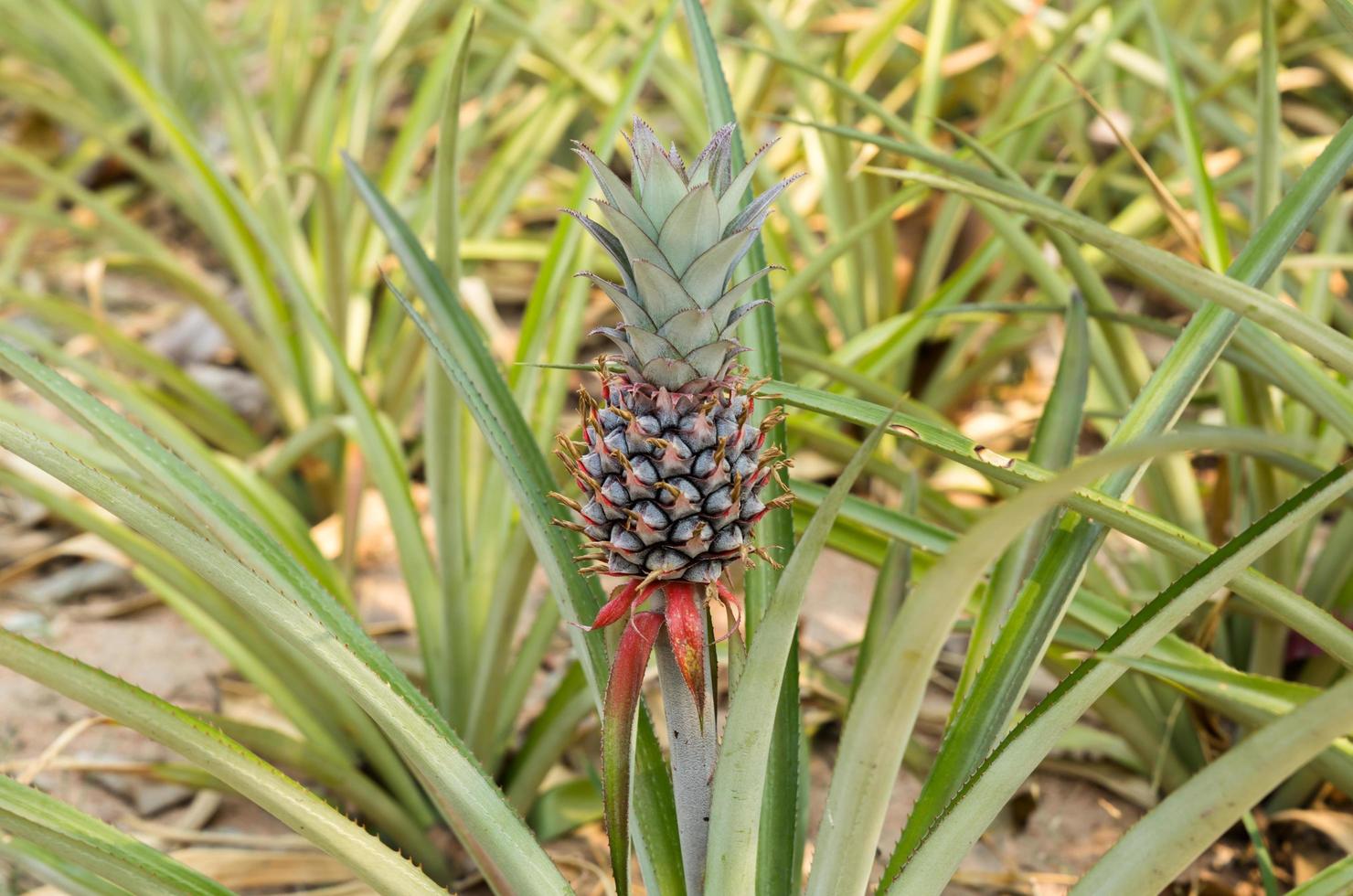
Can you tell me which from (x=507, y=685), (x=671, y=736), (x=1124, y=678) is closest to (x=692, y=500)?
(x=671, y=736)

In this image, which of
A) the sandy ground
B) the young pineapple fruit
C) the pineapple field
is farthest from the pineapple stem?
the sandy ground

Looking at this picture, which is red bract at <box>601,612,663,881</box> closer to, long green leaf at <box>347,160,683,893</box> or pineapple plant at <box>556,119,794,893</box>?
pineapple plant at <box>556,119,794,893</box>

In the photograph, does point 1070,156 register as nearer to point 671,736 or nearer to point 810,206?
point 810,206

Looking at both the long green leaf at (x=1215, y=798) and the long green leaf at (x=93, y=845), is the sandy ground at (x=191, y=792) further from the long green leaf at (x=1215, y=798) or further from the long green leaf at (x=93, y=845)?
the long green leaf at (x=1215, y=798)

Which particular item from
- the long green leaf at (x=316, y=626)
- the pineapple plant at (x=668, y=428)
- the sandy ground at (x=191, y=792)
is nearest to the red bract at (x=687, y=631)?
the pineapple plant at (x=668, y=428)

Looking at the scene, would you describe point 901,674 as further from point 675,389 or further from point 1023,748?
point 675,389

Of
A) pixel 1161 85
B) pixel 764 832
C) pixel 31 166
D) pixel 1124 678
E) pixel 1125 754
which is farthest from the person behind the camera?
pixel 31 166

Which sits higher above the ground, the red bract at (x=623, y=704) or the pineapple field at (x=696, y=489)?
the pineapple field at (x=696, y=489)

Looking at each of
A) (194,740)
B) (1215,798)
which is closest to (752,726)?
(1215,798)
